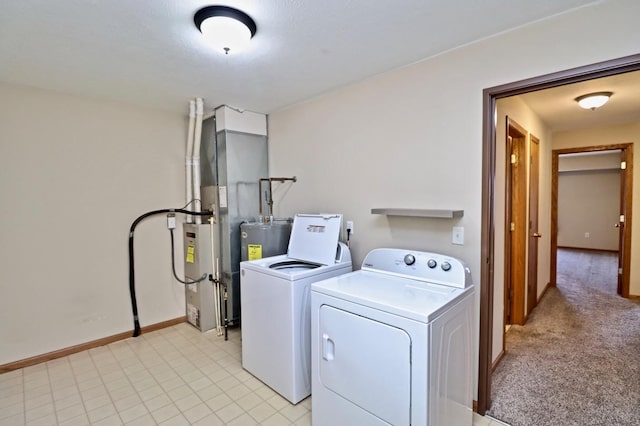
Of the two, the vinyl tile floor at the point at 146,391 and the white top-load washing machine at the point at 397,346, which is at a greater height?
the white top-load washing machine at the point at 397,346

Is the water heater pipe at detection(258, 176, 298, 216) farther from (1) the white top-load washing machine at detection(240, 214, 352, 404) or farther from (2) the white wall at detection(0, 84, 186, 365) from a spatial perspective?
(2) the white wall at detection(0, 84, 186, 365)

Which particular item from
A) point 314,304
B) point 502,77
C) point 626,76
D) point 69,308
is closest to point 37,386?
point 69,308

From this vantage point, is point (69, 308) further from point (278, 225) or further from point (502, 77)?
point (502, 77)

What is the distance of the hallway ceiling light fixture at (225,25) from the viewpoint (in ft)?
5.22

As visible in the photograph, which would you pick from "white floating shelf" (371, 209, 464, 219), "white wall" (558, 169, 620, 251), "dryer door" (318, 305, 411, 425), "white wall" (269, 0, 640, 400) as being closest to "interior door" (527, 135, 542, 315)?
"white wall" (269, 0, 640, 400)

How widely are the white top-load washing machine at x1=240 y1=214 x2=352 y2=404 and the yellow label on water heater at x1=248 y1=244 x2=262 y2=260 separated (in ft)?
0.94

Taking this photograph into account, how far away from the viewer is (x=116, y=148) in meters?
3.08

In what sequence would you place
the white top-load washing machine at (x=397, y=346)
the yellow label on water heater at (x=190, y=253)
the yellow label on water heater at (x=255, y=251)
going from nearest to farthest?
1. the white top-load washing machine at (x=397, y=346)
2. the yellow label on water heater at (x=255, y=251)
3. the yellow label on water heater at (x=190, y=253)

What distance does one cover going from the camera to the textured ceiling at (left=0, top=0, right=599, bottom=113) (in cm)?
159

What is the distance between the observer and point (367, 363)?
1551 mm

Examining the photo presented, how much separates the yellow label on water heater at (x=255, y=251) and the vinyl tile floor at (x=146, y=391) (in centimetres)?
90

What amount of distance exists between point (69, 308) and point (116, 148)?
1595 millimetres

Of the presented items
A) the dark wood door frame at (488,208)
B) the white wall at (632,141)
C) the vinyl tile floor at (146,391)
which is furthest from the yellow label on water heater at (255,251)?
the white wall at (632,141)

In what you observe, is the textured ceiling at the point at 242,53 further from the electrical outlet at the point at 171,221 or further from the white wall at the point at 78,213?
the electrical outlet at the point at 171,221
